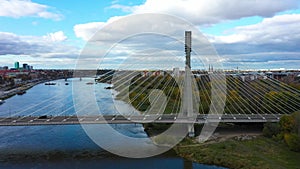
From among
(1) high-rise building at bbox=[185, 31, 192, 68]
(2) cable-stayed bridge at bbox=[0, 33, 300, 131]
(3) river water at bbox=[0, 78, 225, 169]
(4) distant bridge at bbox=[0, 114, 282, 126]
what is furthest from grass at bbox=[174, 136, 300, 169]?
(1) high-rise building at bbox=[185, 31, 192, 68]

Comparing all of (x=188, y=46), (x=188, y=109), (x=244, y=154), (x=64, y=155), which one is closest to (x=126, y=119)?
(x=188, y=109)

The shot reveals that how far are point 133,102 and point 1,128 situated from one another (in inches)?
131

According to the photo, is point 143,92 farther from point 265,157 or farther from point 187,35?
point 265,157

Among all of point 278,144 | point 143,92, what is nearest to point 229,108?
point 278,144

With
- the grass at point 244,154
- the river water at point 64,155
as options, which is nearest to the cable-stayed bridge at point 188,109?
the river water at point 64,155

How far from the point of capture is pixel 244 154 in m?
4.21

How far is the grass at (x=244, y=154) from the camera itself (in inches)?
153

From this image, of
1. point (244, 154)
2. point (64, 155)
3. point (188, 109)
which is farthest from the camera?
point (188, 109)

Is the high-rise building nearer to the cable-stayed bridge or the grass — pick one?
the cable-stayed bridge

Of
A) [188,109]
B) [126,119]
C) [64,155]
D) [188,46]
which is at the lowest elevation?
[64,155]

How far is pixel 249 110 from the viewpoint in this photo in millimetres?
6281

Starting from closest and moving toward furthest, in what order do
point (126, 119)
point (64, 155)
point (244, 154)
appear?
point (244, 154) < point (64, 155) < point (126, 119)

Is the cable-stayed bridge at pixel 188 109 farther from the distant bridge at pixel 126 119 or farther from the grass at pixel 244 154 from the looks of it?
the grass at pixel 244 154

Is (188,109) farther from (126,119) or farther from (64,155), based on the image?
(64,155)
